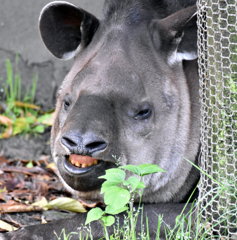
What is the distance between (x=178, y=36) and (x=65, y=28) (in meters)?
0.89

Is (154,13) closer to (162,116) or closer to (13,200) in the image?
(162,116)

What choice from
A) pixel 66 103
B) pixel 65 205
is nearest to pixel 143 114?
pixel 66 103

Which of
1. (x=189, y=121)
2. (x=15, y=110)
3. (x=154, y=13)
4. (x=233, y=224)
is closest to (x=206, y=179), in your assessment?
(x=233, y=224)

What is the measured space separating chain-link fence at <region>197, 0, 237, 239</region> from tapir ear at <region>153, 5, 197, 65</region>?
1.51 feet

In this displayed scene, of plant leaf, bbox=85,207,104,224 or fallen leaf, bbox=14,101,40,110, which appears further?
fallen leaf, bbox=14,101,40,110

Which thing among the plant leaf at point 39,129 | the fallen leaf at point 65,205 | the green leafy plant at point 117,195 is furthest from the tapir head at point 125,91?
the plant leaf at point 39,129

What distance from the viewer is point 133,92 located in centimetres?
Answer: 532

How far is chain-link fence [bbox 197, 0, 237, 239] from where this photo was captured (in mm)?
4742

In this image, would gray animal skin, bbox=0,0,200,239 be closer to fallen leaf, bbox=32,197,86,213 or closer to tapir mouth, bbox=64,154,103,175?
tapir mouth, bbox=64,154,103,175

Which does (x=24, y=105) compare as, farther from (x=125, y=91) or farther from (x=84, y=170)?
(x=84, y=170)

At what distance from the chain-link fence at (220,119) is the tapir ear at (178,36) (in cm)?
46

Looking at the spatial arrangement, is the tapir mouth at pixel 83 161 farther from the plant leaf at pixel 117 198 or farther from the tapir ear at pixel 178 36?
the tapir ear at pixel 178 36

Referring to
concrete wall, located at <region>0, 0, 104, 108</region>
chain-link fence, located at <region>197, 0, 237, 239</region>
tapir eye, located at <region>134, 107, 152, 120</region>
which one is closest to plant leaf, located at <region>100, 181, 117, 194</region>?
chain-link fence, located at <region>197, 0, 237, 239</region>

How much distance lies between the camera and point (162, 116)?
5496mm
